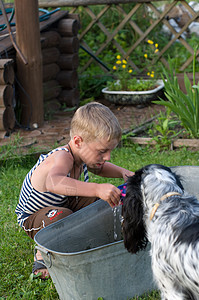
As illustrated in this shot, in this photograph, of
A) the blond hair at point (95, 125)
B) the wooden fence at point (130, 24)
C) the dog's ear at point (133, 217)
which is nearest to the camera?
the dog's ear at point (133, 217)

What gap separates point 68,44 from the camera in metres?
6.63

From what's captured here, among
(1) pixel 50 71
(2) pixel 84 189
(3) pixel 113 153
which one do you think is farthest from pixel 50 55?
(2) pixel 84 189

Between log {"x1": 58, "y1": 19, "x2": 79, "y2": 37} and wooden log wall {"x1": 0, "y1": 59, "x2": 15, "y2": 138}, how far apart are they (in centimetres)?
172

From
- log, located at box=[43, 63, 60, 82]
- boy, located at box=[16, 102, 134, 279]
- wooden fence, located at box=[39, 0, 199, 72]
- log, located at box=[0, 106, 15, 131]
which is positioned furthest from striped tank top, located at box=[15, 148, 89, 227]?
wooden fence, located at box=[39, 0, 199, 72]

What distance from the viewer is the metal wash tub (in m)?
2.19

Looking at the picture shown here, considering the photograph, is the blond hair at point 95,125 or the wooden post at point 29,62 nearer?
the blond hair at point 95,125


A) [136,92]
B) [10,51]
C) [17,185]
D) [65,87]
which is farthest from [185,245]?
[65,87]

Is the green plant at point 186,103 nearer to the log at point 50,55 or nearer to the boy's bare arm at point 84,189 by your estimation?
the log at point 50,55

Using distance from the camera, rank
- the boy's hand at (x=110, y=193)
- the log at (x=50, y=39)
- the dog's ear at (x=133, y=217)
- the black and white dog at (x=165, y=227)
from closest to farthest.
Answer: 1. the black and white dog at (x=165, y=227)
2. the dog's ear at (x=133, y=217)
3. the boy's hand at (x=110, y=193)
4. the log at (x=50, y=39)

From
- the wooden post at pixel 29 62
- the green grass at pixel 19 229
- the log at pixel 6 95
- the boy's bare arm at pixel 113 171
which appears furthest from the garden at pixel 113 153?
the wooden post at pixel 29 62

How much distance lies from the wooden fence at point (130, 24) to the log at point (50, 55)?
3.78 feet

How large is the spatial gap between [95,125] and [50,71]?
4080 mm

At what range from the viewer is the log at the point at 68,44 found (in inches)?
261

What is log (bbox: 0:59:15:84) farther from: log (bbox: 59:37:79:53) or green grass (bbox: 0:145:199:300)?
log (bbox: 59:37:79:53)
